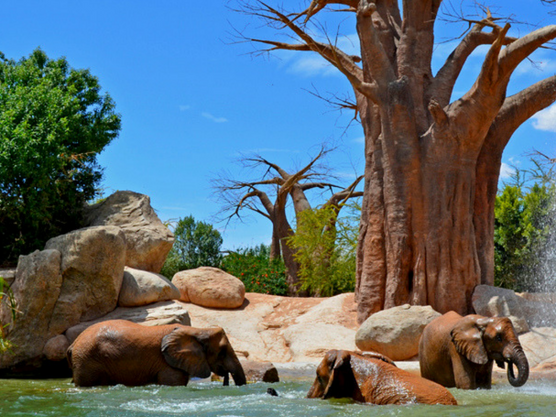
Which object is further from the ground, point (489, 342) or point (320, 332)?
point (320, 332)

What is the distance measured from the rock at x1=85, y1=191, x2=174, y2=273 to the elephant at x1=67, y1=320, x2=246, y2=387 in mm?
6168

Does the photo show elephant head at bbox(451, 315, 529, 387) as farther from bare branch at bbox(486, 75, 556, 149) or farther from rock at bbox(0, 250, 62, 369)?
bare branch at bbox(486, 75, 556, 149)

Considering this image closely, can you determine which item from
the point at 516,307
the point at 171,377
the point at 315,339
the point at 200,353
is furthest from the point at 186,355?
the point at 516,307

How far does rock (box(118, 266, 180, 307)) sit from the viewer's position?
13.1m

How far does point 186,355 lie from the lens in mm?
8234

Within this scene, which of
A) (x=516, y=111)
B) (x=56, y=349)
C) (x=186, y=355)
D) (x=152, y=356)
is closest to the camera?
(x=186, y=355)

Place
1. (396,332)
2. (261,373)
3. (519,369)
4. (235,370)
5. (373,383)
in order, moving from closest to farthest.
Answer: (373,383)
(519,369)
(235,370)
(261,373)
(396,332)

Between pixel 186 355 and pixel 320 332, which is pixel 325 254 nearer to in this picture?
pixel 320 332

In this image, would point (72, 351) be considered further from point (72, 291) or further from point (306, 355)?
point (306, 355)

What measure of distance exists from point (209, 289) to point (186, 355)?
26.1 feet

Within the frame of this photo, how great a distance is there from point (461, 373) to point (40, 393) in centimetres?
501

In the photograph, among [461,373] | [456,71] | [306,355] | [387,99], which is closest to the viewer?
[461,373]

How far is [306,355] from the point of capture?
1312cm

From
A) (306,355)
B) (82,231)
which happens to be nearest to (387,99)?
(306,355)
